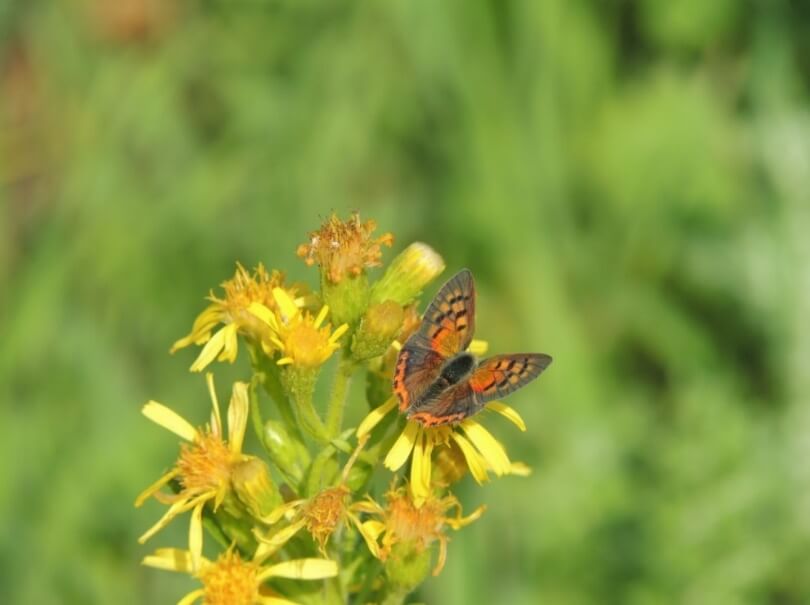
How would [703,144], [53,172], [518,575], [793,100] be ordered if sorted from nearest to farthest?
[518,575]
[793,100]
[703,144]
[53,172]

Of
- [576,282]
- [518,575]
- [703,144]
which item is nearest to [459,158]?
[576,282]

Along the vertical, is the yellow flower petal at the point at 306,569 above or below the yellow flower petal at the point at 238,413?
below

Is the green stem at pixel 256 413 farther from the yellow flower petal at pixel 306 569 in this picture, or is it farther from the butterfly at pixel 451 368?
the butterfly at pixel 451 368

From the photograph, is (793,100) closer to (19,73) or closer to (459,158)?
(459,158)

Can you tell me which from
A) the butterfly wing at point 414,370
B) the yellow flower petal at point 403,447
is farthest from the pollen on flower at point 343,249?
the yellow flower petal at point 403,447

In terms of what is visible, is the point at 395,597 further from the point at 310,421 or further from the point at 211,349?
the point at 211,349

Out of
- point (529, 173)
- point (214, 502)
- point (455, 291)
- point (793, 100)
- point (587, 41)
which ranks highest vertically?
point (587, 41)

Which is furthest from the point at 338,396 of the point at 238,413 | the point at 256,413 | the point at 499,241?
the point at 499,241
